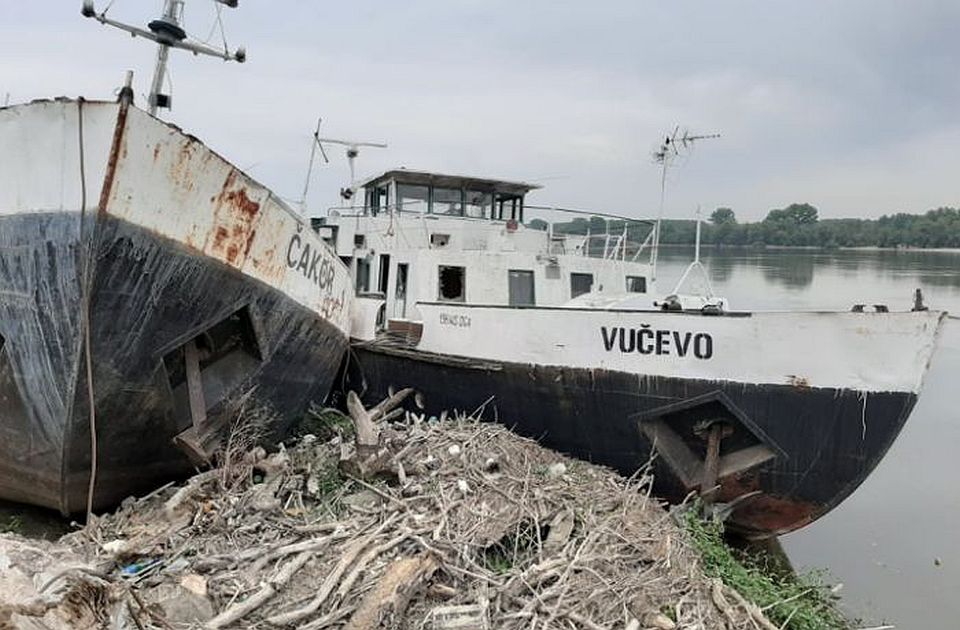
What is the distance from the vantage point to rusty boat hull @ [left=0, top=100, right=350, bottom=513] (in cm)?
498

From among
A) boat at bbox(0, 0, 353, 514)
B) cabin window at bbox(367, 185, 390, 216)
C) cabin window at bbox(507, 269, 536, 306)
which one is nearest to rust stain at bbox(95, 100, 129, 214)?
boat at bbox(0, 0, 353, 514)

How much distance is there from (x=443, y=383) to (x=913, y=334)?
4767mm

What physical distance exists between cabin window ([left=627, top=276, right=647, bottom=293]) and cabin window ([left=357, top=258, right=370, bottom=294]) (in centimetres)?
401

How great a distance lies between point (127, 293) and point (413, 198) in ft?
20.8

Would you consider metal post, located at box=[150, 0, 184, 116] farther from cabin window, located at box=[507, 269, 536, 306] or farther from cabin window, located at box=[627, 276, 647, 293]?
cabin window, located at box=[627, 276, 647, 293]

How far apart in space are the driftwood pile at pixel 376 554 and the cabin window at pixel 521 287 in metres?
3.24

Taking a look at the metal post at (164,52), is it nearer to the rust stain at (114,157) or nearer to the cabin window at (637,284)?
the rust stain at (114,157)

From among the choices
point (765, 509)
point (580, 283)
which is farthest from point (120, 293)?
point (580, 283)

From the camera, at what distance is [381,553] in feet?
15.3

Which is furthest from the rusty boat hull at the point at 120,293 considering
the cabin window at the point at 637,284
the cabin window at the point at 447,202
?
the cabin window at the point at 637,284

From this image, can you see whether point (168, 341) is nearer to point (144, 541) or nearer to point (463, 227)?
point (144, 541)

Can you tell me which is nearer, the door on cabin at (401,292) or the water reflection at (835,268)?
the door on cabin at (401,292)

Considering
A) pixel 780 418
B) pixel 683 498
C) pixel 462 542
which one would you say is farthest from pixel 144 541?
pixel 780 418

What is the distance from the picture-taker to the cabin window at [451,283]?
373 inches
